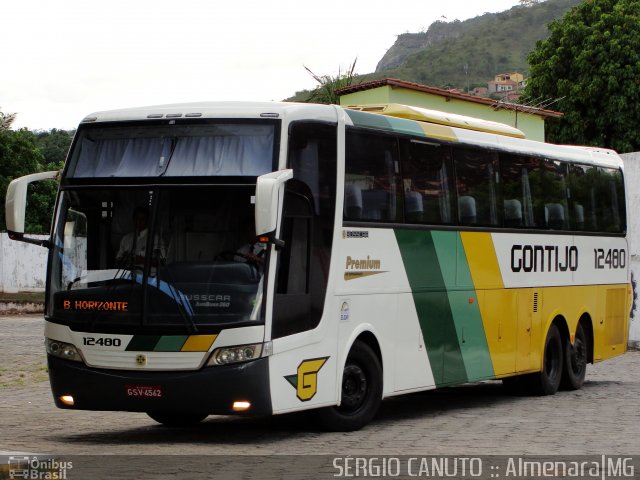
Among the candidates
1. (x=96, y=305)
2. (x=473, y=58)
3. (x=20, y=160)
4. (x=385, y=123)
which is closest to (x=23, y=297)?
(x=20, y=160)

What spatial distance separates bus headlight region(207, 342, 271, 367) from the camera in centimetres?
1154

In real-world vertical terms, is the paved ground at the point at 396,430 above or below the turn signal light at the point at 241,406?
below

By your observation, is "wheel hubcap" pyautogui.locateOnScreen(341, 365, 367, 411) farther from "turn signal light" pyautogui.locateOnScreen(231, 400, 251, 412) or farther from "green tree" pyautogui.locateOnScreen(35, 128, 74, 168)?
"green tree" pyautogui.locateOnScreen(35, 128, 74, 168)

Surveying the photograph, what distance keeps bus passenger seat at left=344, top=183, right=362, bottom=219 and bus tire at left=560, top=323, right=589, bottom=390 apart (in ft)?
22.3

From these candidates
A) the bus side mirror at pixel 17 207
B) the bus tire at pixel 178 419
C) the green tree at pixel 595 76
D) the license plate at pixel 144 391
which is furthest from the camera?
the green tree at pixel 595 76

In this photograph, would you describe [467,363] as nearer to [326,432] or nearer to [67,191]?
[326,432]

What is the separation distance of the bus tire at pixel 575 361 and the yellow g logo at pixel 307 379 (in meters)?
7.54

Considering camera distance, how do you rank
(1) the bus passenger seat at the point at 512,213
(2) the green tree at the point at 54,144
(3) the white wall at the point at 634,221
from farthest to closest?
(2) the green tree at the point at 54,144, (3) the white wall at the point at 634,221, (1) the bus passenger seat at the point at 512,213

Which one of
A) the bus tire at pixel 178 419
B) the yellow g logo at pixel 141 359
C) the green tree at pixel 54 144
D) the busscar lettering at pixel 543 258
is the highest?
the green tree at pixel 54 144

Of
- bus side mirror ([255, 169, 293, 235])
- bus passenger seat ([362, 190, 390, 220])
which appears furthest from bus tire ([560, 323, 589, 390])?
bus side mirror ([255, 169, 293, 235])

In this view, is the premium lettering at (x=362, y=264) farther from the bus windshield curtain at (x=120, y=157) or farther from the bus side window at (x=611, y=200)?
the bus side window at (x=611, y=200)

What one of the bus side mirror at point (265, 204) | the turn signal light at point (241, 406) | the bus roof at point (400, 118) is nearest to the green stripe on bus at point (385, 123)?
the bus roof at point (400, 118)

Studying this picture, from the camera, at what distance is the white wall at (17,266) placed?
48719mm

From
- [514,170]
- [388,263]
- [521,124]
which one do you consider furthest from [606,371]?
[521,124]
